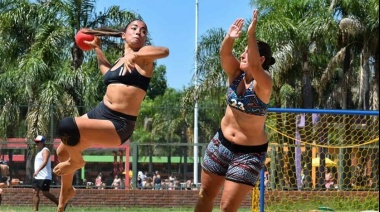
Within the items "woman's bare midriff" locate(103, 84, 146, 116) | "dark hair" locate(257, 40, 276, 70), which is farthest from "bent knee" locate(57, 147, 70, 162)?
"dark hair" locate(257, 40, 276, 70)

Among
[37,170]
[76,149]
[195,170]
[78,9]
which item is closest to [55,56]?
[78,9]

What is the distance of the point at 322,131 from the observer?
19234 mm

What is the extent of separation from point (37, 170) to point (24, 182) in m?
5.49

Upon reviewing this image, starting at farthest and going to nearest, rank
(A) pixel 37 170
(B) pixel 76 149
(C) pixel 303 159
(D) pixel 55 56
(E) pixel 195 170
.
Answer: (D) pixel 55 56 < (E) pixel 195 170 < (C) pixel 303 159 < (A) pixel 37 170 < (B) pixel 76 149

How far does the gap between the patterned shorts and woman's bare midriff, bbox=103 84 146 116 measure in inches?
37.0

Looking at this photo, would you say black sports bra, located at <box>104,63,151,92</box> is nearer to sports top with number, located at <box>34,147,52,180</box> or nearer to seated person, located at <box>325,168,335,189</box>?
sports top with number, located at <box>34,147,52,180</box>

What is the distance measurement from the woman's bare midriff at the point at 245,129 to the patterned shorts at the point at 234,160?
0.15 ft

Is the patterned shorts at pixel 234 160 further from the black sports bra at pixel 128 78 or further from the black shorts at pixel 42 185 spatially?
the black shorts at pixel 42 185

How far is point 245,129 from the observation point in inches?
284

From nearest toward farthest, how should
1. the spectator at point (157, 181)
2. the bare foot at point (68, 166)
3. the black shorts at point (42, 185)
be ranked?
the bare foot at point (68, 166) → the black shorts at point (42, 185) → the spectator at point (157, 181)

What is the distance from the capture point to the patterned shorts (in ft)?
23.3

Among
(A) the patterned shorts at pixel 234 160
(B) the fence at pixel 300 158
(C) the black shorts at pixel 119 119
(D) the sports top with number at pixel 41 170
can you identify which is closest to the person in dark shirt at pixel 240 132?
(A) the patterned shorts at pixel 234 160

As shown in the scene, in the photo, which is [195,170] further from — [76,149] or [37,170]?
[76,149]

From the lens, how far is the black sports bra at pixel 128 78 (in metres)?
7.85
